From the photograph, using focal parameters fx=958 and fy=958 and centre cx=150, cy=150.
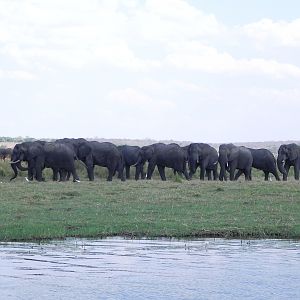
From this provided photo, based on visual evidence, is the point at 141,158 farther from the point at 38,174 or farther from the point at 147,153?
the point at 38,174

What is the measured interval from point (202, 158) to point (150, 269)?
27292 millimetres

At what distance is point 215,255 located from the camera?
17.6 m

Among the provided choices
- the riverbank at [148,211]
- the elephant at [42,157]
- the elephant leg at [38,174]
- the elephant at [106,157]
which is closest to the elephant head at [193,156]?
the elephant at [106,157]

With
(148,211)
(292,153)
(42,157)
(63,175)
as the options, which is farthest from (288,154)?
(148,211)

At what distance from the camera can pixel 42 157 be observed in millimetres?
38281

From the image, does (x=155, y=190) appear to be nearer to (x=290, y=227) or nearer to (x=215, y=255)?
(x=290, y=227)

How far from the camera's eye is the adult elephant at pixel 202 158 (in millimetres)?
43031

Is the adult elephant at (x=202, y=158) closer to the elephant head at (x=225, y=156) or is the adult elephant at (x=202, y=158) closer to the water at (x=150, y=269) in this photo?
the elephant head at (x=225, y=156)

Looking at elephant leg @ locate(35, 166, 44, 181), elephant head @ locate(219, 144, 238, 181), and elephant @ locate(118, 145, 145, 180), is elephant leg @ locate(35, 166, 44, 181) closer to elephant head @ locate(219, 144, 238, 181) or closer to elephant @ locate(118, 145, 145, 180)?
elephant @ locate(118, 145, 145, 180)

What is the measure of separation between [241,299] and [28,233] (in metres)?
7.48

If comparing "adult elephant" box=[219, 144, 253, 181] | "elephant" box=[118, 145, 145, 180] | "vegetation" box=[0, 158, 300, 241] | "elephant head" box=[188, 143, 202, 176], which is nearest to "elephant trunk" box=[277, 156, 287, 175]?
"adult elephant" box=[219, 144, 253, 181]

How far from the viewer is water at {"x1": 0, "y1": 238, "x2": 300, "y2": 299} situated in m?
14.1

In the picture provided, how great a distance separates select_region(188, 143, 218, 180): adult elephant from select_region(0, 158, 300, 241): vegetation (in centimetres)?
1063

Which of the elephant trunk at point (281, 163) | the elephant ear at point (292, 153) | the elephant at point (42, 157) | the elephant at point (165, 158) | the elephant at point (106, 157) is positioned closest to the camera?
the elephant at point (42, 157)
